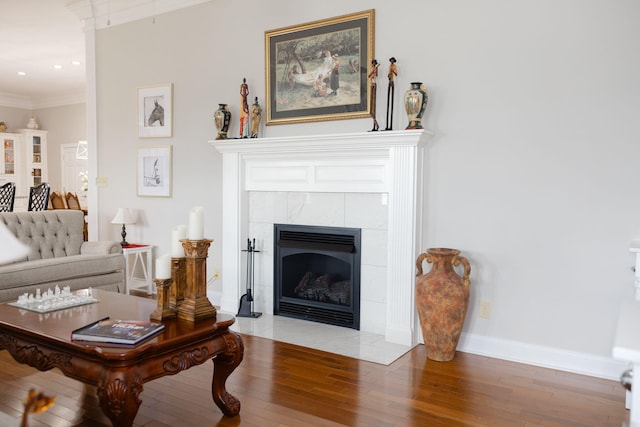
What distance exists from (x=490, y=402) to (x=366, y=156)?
188cm

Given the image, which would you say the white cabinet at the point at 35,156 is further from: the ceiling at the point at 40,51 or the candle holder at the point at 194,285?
the candle holder at the point at 194,285

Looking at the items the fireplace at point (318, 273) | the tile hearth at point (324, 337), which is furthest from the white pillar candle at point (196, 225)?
the fireplace at point (318, 273)

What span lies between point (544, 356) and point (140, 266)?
12.8 ft

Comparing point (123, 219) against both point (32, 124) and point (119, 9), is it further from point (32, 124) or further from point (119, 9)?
point (32, 124)

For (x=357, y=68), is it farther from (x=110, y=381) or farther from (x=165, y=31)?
(x=110, y=381)

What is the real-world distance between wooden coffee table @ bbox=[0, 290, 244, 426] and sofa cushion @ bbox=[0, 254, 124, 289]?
3.99 ft

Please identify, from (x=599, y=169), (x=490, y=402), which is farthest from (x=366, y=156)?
(x=490, y=402)

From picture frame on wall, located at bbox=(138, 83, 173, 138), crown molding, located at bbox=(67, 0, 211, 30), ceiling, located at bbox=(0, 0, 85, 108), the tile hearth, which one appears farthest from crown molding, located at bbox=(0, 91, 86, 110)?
the tile hearth

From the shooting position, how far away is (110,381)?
6.37 ft

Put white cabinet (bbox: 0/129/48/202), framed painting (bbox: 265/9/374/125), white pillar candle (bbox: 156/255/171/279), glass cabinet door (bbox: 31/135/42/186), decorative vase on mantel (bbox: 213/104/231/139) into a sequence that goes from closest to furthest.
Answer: white pillar candle (bbox: 156/255/171/279) < framed painting (bbox: 265/9/374/125) < decorative vase on mantel (bbox: 213/104/231/139) < white cabinet (bbox: 0/129/48/202) < glass cabinet door (bbox: 31/135/42/186)

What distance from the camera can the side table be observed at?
5082 millimetres

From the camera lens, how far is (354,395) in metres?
2.72

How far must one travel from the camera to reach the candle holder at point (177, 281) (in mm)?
2486

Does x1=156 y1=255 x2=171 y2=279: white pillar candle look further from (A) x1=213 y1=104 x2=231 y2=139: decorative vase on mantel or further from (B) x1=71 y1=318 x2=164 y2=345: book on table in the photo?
(A) x1=213 y1=104 x2=231 y2=139: decorative vase on mantel
